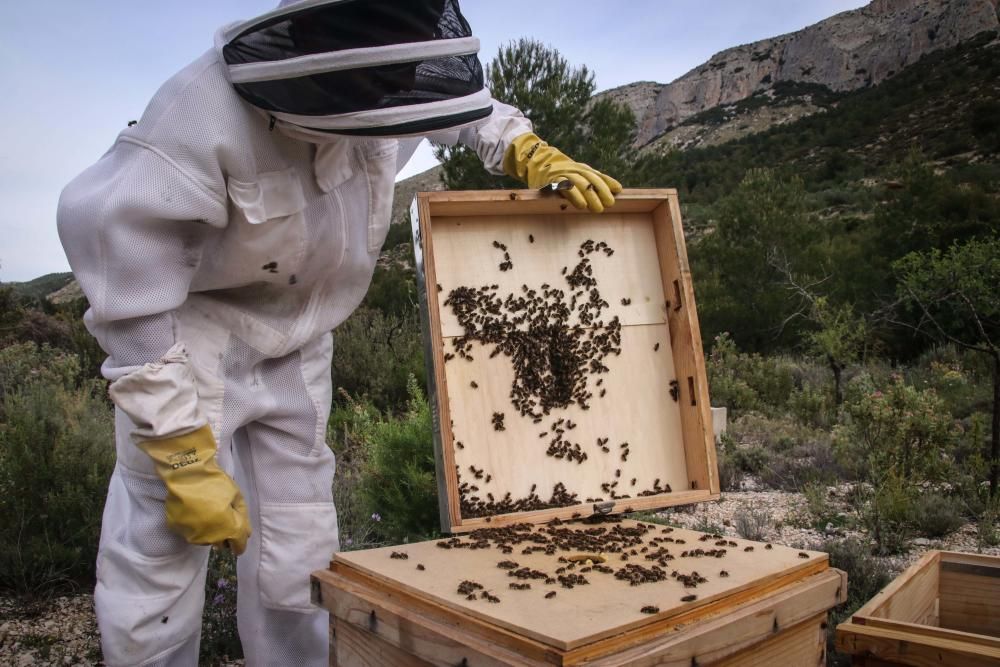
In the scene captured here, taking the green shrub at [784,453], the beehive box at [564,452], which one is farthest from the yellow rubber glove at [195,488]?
the green shrub at [784,453]

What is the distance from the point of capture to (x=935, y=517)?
471 centimetres

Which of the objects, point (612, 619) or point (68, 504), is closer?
point (612, 619)

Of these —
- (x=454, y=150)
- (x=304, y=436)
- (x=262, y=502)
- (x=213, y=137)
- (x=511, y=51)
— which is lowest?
(x=262, y=502)

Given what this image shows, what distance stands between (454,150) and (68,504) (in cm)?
1213

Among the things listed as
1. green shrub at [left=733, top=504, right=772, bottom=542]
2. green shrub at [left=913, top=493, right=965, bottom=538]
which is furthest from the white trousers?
green shrub at [left=913, top=493, right=965, bottom=538]

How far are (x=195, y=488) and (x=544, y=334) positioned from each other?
1303mm

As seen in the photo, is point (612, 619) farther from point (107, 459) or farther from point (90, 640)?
point (107, 459)

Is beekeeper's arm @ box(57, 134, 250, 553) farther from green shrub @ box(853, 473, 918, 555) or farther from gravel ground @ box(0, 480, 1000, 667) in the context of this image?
green shrub @ box(853, 473, 918, 555)

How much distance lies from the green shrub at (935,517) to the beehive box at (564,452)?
2.71 m

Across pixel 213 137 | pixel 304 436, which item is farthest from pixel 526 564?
pixel 213 137

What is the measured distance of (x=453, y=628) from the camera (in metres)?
1.65

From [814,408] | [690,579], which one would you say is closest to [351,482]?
[690,579]

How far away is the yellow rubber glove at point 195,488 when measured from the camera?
219cm

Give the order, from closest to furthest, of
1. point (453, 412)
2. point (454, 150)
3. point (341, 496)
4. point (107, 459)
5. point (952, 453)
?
point (453, 412), point (107, 459), point (341, 496), point (952, 453), point (454, 150)
